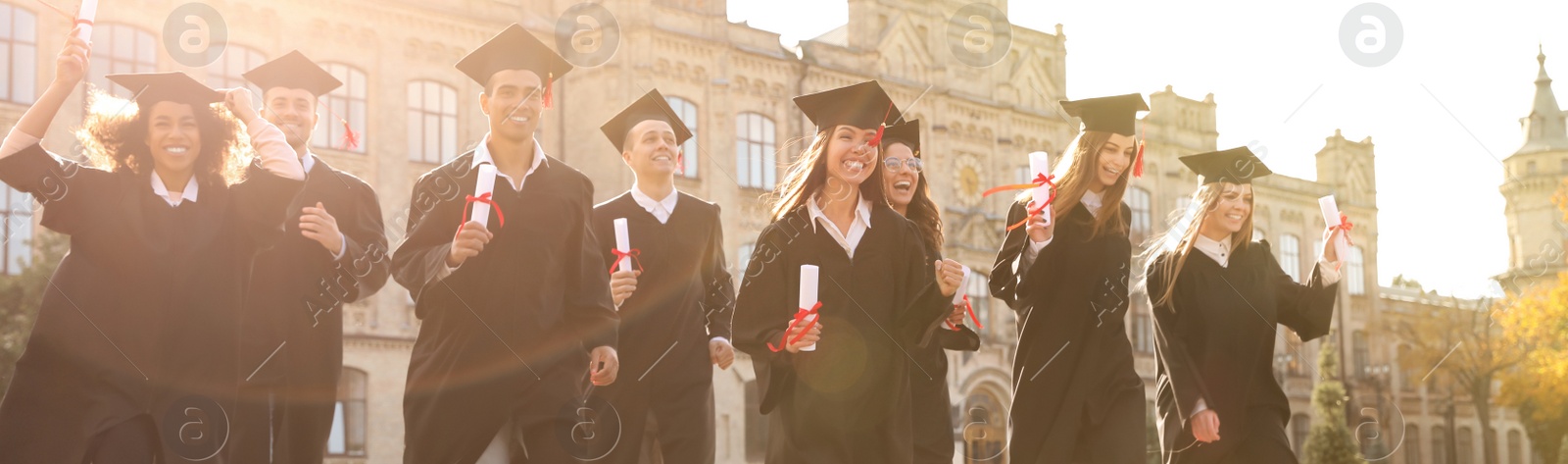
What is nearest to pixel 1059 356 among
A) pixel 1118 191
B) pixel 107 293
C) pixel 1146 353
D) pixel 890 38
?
pixel 1118 191

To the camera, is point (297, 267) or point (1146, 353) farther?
point (1146, 353)

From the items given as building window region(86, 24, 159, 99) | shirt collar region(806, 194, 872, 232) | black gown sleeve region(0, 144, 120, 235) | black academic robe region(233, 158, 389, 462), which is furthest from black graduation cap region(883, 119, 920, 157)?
building window region(86, 24, 159, 99)

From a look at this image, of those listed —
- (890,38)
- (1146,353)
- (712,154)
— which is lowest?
(1146,353)

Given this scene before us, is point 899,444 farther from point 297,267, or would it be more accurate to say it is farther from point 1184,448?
point 297,267

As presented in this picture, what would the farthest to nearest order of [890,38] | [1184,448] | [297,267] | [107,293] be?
[890,38] < [1184,448] < [297,267] < [107,293]

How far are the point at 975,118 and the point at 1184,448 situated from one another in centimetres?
3352

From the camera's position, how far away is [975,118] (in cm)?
4219

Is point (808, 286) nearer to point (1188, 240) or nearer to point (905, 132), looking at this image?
point (905, 132)

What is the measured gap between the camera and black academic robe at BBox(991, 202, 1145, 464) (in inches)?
333

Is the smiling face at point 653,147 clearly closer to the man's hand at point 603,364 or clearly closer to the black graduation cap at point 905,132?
the black graduation cap at point 905,132

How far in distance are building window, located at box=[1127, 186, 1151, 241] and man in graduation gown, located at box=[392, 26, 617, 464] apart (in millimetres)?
41196

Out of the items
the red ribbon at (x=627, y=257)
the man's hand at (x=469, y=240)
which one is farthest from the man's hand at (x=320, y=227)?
the red ribbon at (x=627, y=257)

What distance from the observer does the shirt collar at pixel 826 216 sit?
25.2 feet

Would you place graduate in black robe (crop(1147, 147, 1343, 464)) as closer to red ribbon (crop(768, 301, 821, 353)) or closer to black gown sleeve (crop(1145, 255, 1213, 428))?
black gown sleeve (crop(1145, 255, 1213, 428))
